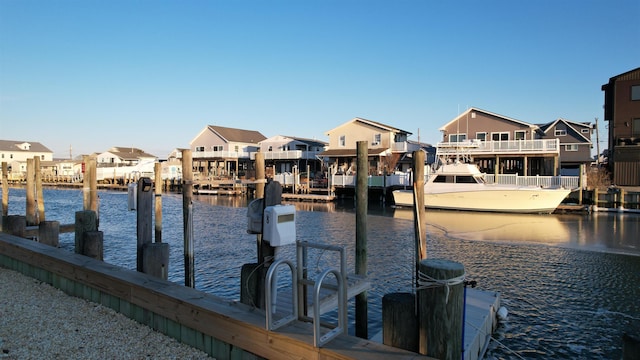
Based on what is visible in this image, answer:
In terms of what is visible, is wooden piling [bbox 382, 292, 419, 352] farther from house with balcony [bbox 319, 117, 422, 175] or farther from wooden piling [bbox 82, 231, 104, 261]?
house with balcony [bbox 319, 117, 422, 175]

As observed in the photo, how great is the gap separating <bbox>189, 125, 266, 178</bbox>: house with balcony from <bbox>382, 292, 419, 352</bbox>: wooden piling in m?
47.6

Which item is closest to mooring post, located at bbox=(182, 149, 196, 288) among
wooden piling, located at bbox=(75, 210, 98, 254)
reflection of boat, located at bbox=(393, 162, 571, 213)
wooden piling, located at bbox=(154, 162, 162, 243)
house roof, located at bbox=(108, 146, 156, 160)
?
wooden piling, located at bbox=(75, 210, 98, 254)

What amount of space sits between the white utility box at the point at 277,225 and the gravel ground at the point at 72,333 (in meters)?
1.45

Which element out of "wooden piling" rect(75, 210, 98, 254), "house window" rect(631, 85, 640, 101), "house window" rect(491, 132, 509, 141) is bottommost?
"wooden piling" rect(75, 210, 98, 254)

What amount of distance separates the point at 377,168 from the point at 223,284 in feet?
108

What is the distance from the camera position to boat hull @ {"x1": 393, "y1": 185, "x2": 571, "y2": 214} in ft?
87.5

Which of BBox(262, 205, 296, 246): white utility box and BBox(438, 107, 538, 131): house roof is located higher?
BBox(438, 107, 538, 131): house roof

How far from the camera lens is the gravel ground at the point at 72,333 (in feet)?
14.9

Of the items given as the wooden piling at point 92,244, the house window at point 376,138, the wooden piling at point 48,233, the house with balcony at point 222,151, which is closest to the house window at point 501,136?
the house window at point 376,138

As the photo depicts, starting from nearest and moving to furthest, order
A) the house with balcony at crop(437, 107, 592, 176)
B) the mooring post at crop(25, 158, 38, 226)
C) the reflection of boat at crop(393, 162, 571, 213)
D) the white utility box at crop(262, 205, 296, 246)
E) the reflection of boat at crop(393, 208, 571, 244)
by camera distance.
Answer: the white utility box at crop(262, 205, 296, 246) < the mooring post at crop(25, 158, 38, 226) < the reflection of boat at crop(393, 208, 571, 244) < the reflection of boat at crop(393, 162, 571, 213) < the house with balcony at crop(437, 107, 592, 176)

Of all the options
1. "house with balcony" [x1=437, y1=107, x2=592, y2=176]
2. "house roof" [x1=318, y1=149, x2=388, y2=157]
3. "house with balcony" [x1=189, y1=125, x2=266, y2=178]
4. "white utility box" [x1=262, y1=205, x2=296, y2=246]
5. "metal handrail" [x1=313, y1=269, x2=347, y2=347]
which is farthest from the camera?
"house with balcony" [x1=189, y1=125, x2=266, y2=178]

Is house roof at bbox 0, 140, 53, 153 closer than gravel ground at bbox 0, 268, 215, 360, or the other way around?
gravel ground at bbox 0, 268, 215, 360

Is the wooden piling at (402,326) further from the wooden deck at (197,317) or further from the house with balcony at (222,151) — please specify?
the house with balcony at (222,151)

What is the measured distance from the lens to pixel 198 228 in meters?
20.1
